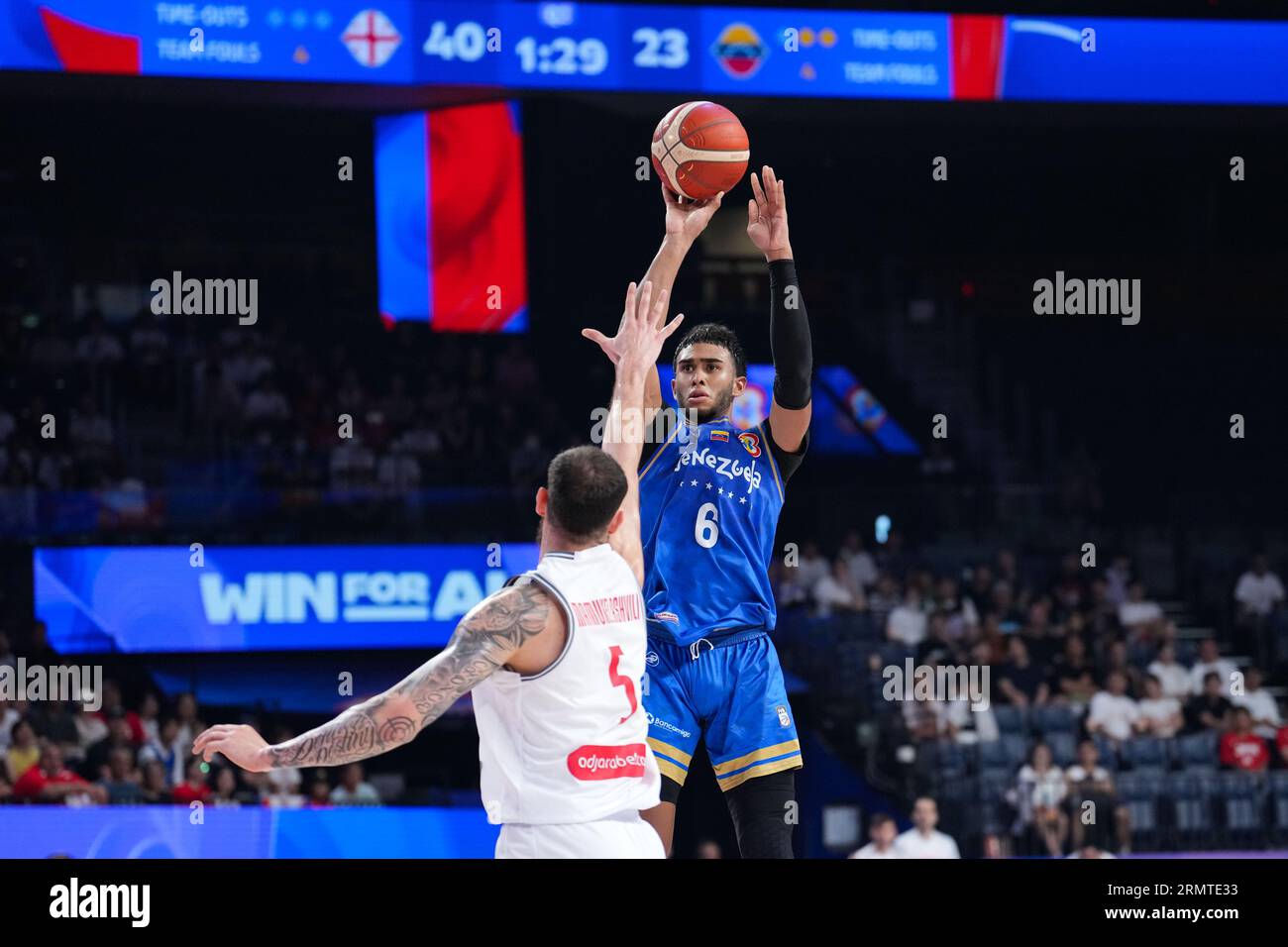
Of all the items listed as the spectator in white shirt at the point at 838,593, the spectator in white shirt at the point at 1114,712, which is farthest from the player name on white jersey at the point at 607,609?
the spectator in white shirt at the point at 838,593

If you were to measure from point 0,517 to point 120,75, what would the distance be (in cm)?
397

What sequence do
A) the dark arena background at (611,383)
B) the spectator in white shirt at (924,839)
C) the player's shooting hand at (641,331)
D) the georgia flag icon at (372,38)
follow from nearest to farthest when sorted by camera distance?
Answer: the player's shooting hand at (641,331) → the spectator in white shirt at (924,839) → the dark arena background at (611,383) → the georgia flag icon at (372,38)

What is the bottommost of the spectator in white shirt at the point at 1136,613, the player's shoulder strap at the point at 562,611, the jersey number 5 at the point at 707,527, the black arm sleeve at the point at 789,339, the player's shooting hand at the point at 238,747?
the spectator in white shirt at the point at 1136,613

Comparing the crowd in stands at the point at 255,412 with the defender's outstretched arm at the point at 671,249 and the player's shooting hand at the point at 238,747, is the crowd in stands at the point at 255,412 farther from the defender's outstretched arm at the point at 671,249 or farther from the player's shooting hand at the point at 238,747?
the player's shooting hand at the point at 238,747

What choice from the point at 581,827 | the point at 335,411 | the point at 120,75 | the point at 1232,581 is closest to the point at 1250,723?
the point at 1232,581

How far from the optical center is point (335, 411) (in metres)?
14.9

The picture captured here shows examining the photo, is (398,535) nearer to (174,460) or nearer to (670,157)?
(174,460)

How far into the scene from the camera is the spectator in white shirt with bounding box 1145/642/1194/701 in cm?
1314

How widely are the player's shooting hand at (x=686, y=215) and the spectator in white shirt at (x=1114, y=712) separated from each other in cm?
764

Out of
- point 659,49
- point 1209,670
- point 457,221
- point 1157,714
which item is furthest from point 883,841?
point 659,49

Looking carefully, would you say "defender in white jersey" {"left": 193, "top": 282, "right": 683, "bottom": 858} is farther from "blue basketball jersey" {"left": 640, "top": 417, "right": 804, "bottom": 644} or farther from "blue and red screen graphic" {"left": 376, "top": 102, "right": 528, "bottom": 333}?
"blue and red screen graphic" {"left": 376, "top": 102, "right": 528, "bottom": 333}

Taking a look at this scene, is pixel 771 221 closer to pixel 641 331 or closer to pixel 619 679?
pixel 641 331

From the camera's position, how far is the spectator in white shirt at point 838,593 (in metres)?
13.6

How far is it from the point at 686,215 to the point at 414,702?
7.56 ft
